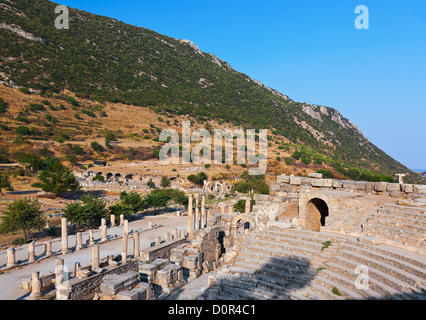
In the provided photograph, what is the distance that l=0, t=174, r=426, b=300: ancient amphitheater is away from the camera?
29.9 feet

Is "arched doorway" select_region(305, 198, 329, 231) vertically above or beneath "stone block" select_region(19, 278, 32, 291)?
above

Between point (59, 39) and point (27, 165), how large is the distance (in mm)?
50875

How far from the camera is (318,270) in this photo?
33.7 feet

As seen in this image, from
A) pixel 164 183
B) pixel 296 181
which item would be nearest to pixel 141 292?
pixel 296 181

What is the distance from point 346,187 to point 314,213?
2.58 metres

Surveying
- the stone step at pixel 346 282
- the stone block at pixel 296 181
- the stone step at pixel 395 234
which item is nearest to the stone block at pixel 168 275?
the stone step at pixel 346 282

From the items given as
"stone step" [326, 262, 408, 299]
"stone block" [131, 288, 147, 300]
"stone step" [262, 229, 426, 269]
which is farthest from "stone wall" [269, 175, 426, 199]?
"stone block" [131, 288, 147, 300]

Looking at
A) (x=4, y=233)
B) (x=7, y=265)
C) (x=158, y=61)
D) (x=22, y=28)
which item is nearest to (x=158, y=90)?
(x=158, y=61)

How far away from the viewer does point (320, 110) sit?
130500 millimetres

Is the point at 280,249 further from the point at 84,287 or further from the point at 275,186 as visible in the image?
the point at 84,287

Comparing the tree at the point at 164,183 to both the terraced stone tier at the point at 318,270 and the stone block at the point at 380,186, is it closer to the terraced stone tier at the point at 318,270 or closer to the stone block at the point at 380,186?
the stone block at the point at 380,186

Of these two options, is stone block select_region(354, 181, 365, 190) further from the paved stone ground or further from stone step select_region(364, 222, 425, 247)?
the paved stone ground

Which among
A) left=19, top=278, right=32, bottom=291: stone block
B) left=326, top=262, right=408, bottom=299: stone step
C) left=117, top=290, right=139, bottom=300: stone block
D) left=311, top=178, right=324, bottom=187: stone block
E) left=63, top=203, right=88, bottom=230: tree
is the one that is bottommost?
left=19, top=278, right=32, bottom=291: stone block
